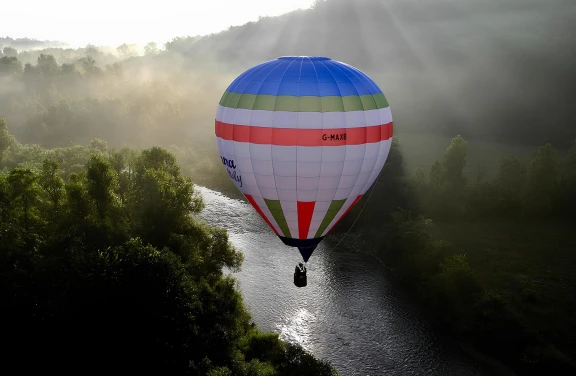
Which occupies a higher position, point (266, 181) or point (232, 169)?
point (232, 169)

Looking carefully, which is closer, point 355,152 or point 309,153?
point 309,153

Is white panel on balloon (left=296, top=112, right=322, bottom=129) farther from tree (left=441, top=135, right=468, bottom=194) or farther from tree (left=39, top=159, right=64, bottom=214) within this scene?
tree (left=441, top=135, right=468, bottom=194)

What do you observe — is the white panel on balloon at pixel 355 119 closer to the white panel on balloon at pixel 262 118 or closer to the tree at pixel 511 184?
the white panel on balloon at pixel 262 118

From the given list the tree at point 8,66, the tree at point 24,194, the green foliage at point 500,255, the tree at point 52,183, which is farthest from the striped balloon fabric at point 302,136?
the tree at point 8,66

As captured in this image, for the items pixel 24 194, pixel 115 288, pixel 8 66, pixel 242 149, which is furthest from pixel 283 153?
pixel 8 66

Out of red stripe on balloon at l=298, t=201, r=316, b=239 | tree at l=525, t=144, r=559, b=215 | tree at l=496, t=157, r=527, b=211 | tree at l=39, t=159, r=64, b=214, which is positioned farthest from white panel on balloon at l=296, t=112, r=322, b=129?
tree at l=525, t=144, r=559, b=215

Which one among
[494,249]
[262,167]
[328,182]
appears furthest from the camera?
[494,249]

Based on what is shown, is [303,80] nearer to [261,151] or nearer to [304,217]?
[261,151]
